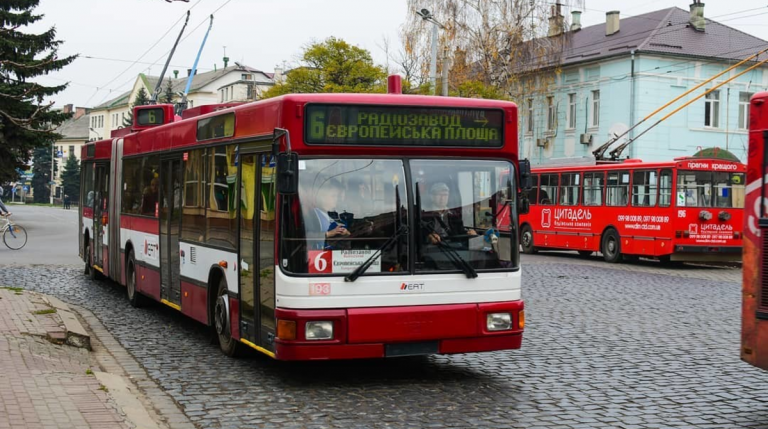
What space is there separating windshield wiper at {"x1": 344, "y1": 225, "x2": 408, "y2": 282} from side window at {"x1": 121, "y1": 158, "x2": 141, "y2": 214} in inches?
277

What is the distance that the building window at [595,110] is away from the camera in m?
52.0

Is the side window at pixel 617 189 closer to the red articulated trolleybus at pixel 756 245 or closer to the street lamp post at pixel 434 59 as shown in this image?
the street lamp post at pixel 434 59

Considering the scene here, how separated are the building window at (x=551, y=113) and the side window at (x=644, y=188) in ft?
93.2

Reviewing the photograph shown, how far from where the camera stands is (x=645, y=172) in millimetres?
27125

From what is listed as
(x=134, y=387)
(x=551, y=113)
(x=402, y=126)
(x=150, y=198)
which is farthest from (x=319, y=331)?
(x=551, y=113)

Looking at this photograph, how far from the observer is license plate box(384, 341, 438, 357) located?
8.57 meters

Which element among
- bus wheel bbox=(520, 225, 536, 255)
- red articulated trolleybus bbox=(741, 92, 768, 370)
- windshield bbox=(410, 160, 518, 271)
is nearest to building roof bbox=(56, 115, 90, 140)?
bus wheel bbox=(520, 225, 536, 255)

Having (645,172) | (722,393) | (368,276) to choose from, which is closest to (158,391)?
(368,276)

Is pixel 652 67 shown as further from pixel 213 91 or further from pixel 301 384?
pixel 213 91

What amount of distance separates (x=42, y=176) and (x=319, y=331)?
130 metres

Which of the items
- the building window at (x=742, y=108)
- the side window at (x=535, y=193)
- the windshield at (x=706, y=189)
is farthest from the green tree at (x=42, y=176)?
the windshield at (x=706, y=189)

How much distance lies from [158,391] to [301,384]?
1226 mm

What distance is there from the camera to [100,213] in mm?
17969

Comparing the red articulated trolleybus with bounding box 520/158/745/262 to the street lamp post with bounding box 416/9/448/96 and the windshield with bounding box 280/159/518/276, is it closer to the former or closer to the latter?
the street lamp post with bounding box 416/9/448/96
